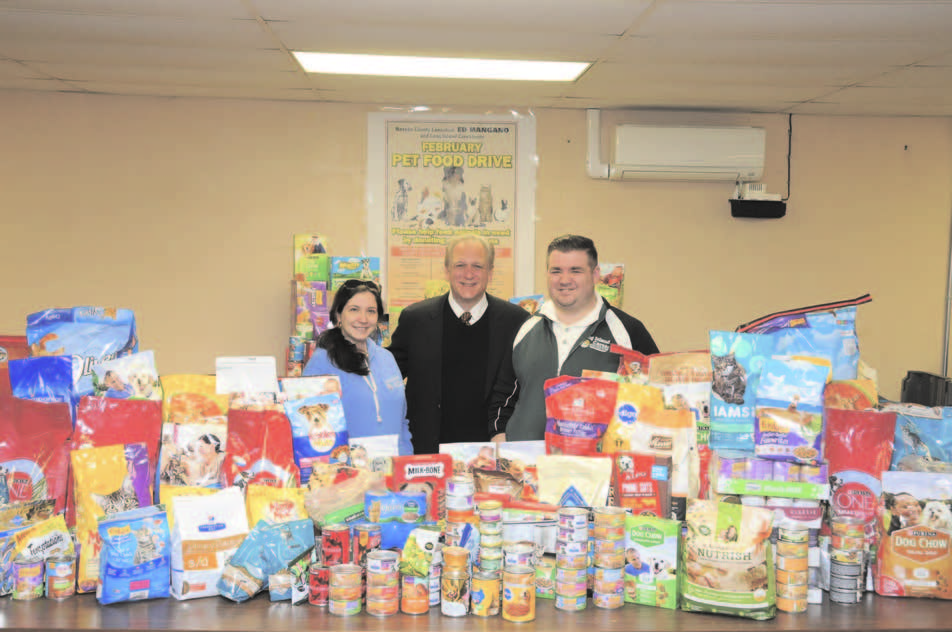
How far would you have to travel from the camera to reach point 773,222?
5473 mm

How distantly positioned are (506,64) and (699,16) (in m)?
1.17

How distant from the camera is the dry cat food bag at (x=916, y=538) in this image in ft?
6.47

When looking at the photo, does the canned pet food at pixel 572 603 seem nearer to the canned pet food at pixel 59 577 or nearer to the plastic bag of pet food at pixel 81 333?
the canned pet food at pixel 59 577

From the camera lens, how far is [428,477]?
2.11 meters

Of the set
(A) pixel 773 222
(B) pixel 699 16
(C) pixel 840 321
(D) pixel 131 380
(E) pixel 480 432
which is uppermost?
(B) pixel 699 16

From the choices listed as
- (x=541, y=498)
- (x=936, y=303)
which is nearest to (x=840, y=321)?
(x=541, y=498)

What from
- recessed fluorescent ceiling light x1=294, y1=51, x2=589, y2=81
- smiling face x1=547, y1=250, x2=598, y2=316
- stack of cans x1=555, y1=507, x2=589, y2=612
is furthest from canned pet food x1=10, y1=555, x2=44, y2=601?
recessed fluorescent ceiling light x1=294, y1=51, x2=589, y2=81

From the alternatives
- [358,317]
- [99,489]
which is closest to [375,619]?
[99,489]

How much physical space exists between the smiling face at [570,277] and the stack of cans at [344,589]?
4.65ft

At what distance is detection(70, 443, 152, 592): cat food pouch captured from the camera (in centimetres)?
193

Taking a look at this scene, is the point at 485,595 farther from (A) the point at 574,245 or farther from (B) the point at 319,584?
(A) the point at 574,245

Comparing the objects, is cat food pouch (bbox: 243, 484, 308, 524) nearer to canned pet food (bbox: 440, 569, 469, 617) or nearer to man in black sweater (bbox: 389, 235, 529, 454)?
canned pet food (bbox: 440, 569, 469, 617)

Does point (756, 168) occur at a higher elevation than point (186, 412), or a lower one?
higher

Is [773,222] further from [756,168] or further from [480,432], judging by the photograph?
[480,432]
